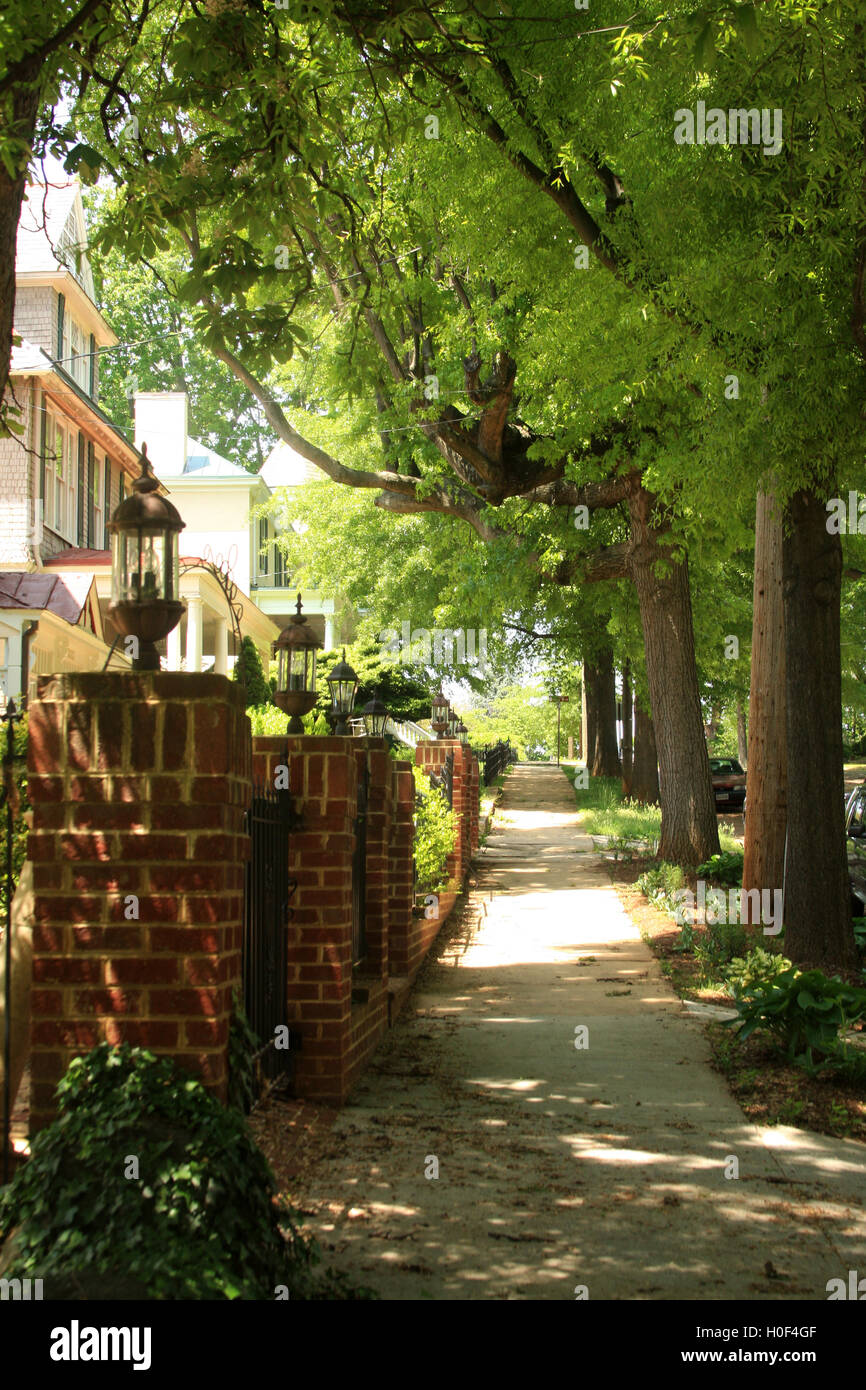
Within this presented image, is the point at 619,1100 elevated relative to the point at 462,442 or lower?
lower

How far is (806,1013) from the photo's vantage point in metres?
7.12

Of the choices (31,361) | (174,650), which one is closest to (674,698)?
(31,361)

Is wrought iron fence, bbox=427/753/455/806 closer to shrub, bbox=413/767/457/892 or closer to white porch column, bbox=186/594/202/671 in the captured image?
shrub, bbox=413/767/457/892

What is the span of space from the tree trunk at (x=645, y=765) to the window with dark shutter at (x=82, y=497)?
1262 centimetres

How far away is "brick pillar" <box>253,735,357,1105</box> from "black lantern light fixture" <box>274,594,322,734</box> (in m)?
1.52

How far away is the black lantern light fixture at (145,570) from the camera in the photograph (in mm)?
4172

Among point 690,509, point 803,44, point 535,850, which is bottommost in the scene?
point 535,850

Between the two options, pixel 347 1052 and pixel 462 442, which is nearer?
pixel 347 1052

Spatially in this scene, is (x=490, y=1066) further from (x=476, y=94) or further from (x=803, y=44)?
(x=476, y=94)

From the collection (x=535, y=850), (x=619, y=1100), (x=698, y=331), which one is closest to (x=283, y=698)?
(x=619, y=1100)

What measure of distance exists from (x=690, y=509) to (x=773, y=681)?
1.77 metres

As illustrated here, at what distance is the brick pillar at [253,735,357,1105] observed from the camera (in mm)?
6328

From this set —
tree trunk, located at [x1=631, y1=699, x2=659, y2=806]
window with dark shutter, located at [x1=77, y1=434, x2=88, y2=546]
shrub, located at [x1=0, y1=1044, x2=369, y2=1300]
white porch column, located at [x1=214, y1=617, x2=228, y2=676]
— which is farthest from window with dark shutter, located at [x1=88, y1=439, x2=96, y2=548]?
shrub, located at [x1=0, y1=1044, x2=369, y2=1300]

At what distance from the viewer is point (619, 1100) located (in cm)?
671
